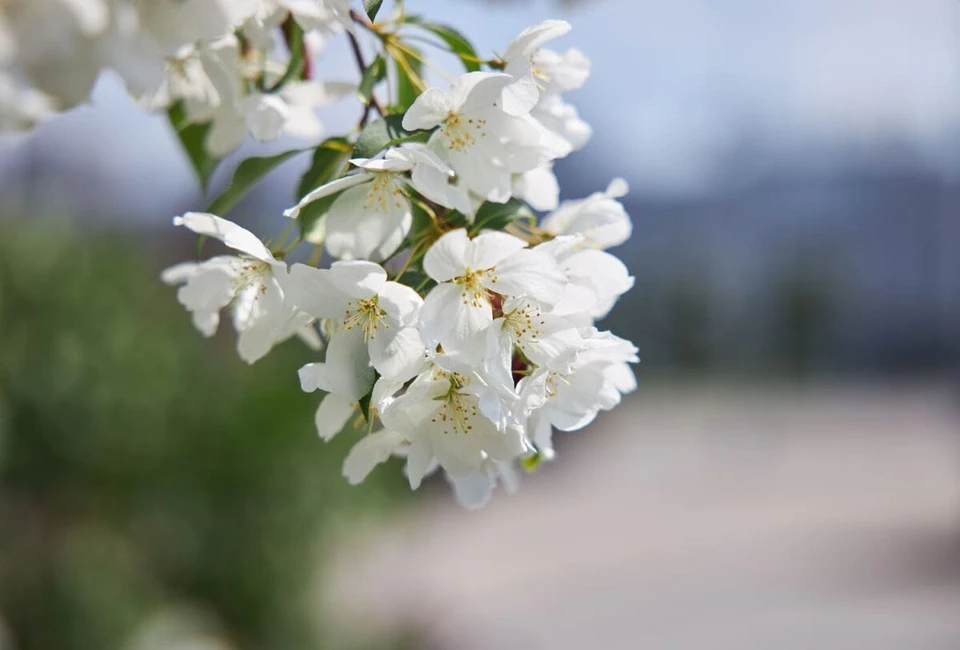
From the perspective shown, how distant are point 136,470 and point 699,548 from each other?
184 inches

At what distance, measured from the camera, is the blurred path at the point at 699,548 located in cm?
491

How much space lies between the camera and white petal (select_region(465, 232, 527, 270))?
0.49 m

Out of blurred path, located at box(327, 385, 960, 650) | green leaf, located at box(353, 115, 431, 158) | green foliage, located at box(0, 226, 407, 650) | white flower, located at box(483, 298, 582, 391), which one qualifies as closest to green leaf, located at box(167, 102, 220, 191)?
green leaf, located at box(353, 115, 431, 158)

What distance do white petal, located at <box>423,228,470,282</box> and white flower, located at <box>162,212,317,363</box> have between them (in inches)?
3.3

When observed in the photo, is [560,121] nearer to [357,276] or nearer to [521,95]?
[521,95]

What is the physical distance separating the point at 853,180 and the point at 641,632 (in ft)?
37.5

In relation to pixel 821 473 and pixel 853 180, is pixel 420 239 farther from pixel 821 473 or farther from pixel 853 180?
pixel 853 180

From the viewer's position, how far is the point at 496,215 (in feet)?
1.78

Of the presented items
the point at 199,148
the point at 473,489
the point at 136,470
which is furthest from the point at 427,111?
the point at 136,470

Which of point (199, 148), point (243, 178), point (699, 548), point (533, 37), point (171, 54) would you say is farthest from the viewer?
point (699, 548)

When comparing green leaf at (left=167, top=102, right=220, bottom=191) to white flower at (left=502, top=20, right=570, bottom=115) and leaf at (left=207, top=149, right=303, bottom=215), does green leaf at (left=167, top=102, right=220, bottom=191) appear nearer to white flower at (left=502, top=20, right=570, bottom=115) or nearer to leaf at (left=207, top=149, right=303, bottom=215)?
leaf at (left=207, top=149, right=303, bottom=215)

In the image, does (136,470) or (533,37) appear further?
(136,470)

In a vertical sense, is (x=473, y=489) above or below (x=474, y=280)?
below

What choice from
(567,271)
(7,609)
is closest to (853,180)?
(7,609)
